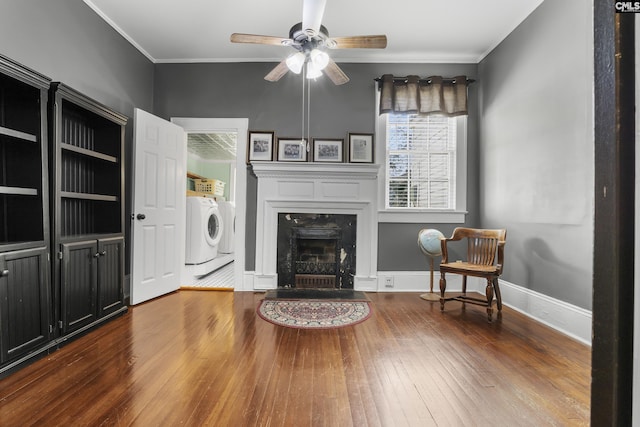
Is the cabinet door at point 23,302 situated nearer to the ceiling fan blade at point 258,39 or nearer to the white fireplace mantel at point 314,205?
the white fireplace mantel at point 314,205

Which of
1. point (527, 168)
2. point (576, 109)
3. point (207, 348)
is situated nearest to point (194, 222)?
point (207, 348)

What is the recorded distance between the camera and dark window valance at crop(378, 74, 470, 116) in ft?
11.5

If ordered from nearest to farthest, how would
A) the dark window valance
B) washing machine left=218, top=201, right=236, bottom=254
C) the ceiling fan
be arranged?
the ceiling fan
the dark window valance
washing machine left=218, top=201, right=236, bottom=254

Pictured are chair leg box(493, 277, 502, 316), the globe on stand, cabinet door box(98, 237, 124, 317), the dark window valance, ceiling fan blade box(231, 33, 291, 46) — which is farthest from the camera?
the dark window valance

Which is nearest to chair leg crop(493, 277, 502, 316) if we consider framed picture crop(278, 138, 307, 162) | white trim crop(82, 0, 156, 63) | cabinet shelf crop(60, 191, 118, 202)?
framed picture crop(278, 138, 307, 162)

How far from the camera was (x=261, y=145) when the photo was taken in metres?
3.65

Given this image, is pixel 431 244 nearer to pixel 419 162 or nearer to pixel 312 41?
pixel 419 162

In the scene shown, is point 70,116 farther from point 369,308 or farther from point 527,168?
point 527,168

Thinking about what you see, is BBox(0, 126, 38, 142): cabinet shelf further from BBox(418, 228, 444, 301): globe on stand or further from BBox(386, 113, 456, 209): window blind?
BBox(418, 228, 444, 301): globe on stand

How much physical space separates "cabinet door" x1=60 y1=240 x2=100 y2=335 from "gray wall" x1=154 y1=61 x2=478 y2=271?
1.59m

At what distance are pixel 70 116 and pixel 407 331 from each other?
133 inches

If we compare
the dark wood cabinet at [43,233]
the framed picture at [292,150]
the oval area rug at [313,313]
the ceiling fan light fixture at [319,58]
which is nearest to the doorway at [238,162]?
the framed picture at [292,150]

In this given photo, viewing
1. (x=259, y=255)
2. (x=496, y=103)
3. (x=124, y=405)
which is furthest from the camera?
(x=259, y=255)

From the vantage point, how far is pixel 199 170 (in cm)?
733
